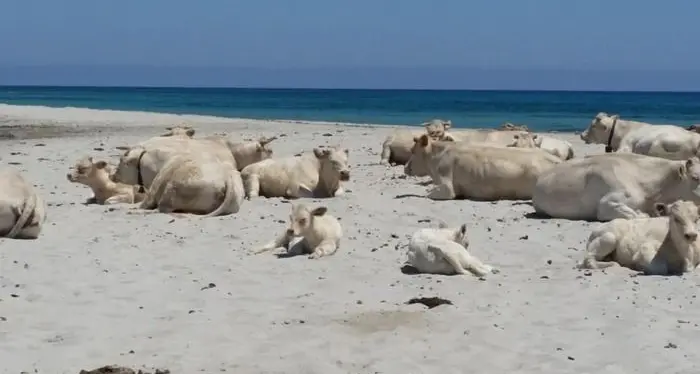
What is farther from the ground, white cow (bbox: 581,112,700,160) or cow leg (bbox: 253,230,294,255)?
white cow (bbox: 581,112,700,160)

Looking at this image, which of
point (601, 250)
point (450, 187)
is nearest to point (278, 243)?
point (601, 250)

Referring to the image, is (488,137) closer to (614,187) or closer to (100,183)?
(614,187)

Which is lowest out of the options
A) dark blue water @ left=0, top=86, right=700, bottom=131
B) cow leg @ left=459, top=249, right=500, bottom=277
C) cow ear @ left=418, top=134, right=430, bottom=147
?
dark blue water @ left=0, top=86, right=700, bottom=131

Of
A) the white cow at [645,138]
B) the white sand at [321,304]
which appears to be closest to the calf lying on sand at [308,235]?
the white sand at [321,304]

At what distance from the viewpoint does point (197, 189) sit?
13.2 metres

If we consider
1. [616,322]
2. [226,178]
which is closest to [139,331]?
[616,322]

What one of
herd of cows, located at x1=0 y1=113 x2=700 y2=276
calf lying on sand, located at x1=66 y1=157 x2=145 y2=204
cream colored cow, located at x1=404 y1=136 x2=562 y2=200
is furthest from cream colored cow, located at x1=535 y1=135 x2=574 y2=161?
calf lying on sand, located at x1=66 y1=157 x2=145 y2=204

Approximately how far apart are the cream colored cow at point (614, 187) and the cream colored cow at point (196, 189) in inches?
135

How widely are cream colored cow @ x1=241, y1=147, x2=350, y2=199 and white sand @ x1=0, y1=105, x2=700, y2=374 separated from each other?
6.22 ft

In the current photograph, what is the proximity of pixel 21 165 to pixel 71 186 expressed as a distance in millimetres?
3371

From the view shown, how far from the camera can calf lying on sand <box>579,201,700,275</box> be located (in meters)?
9.83

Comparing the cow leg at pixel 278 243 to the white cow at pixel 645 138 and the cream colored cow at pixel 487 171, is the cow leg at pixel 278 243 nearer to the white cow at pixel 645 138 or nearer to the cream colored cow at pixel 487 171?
the cream colored cow at pixel 487 171

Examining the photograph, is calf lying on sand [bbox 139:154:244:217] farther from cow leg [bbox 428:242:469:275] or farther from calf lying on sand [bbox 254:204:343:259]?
cow leg [bbox 428:242:469:275]

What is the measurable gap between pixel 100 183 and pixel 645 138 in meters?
8.31
